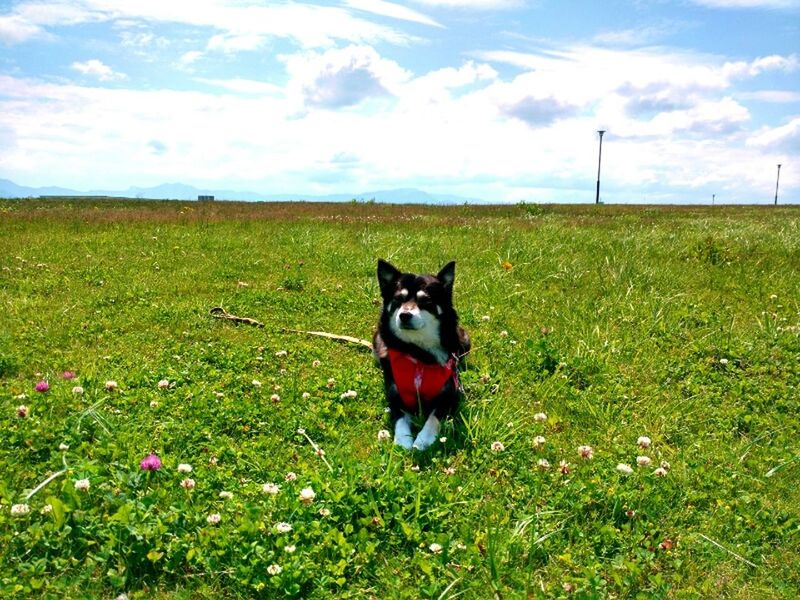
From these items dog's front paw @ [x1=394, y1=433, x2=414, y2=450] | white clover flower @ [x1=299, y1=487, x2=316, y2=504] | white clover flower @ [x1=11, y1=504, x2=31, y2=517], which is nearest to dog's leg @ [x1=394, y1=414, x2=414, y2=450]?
dog's front paw @ [x1=394, y1=433, x2=414, y2=450]

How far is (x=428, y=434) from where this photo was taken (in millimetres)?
5230

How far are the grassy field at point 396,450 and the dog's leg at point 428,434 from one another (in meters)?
0.11

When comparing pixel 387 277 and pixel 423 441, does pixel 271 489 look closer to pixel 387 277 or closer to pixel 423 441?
pixel 423 441

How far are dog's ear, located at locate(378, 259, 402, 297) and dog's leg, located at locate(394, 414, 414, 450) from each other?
1402mm

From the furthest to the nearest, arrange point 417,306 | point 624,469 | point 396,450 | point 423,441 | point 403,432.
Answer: point 417,306, point 403,432, point 423,441, point 396,450, point 624,469

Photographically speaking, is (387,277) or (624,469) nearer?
(624,469)

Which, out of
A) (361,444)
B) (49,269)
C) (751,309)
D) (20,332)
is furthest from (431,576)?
(49,269)

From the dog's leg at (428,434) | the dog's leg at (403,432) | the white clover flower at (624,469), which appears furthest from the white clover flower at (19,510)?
the white clover flower at (624,469)

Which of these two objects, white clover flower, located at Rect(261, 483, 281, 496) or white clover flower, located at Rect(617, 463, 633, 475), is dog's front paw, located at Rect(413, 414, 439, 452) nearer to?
white clover flower, located at Rect(261, 483, 281, 496)

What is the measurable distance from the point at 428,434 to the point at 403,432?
0.26 m

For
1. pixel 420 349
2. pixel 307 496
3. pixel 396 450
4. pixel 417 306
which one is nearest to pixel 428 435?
pixel 396 450

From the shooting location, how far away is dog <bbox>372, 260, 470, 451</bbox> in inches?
224

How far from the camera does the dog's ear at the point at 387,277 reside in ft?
20.2

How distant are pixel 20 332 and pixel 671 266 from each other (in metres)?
12.3
